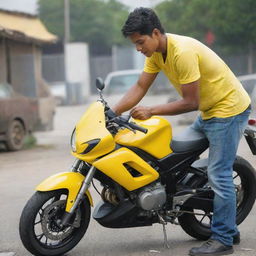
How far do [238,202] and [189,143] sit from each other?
2.63ft

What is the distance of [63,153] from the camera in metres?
12.8

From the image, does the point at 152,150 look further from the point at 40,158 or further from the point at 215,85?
the point at 40,158

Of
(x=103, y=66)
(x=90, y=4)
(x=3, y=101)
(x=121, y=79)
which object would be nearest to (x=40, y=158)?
(x=3, y=101)

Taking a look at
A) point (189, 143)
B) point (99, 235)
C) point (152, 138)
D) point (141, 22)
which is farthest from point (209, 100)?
point (99, 235)

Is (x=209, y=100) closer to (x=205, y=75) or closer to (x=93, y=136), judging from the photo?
(x=205, y=75)

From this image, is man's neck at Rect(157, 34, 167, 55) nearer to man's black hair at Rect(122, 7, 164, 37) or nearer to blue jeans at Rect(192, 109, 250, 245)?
man's black hair at Rect(122, 7, 164, 37)

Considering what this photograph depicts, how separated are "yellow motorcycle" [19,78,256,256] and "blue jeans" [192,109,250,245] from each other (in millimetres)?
174

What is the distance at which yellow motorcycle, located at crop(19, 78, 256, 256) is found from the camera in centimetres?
488

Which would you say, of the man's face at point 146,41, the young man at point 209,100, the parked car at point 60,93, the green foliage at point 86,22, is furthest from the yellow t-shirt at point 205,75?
the green foliage at point 86,22

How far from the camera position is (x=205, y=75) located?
4.95 meters

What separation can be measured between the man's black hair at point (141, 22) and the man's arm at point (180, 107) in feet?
1.59

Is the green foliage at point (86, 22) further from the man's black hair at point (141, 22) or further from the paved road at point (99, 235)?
the man's black hair at point (141, 22)

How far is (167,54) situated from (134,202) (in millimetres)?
1137

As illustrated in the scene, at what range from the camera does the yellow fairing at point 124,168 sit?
488 cm
